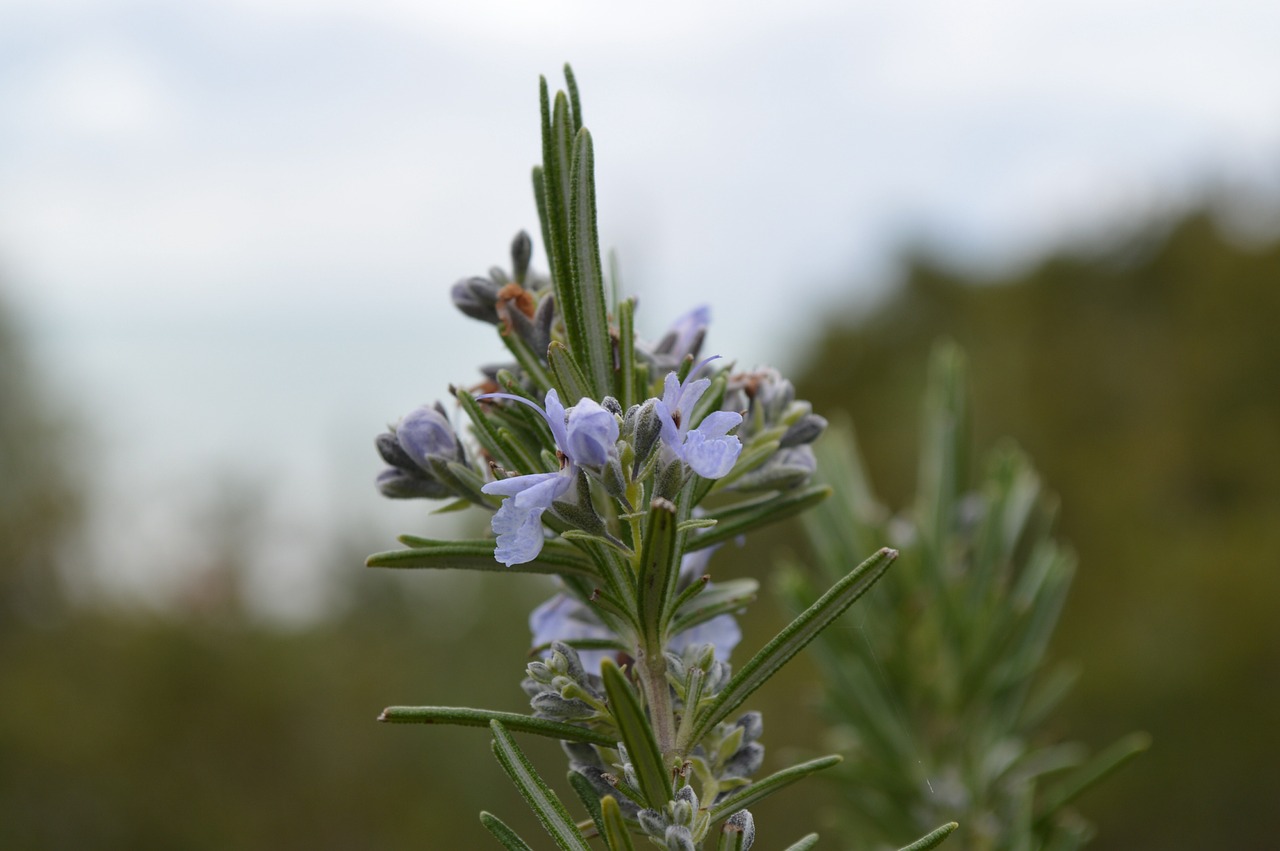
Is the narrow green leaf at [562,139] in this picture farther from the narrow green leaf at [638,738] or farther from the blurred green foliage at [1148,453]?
the blurred green foliage at [1148,453]

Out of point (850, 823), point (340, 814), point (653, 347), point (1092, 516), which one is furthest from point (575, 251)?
point (1092, 516)

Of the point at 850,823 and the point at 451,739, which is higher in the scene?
the point at 850,823

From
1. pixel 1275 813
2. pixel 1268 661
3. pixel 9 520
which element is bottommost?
pixel 1275 813

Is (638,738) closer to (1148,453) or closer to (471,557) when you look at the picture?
(471,557)

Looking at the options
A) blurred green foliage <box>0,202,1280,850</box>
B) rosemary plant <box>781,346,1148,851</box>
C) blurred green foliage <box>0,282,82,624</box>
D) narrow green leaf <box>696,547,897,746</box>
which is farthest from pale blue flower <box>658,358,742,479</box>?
blurred green foliage <box>0,282,82,624</box>

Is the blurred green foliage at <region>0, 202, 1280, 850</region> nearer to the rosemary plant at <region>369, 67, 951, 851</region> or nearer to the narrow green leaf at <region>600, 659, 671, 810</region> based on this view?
the rosemary plant at <region>369, 67, 951, 851</region>

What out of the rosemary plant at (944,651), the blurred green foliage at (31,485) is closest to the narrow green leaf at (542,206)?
the rosemary plant at (944,651)

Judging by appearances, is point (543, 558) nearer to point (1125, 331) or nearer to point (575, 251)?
point (575, 251)

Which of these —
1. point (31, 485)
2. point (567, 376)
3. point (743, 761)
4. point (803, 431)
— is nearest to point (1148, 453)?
point (803, 431)

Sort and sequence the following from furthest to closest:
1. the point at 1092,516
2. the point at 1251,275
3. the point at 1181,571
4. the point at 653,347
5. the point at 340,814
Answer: the point at 1251,275 → the point at 1092,516 → the point at 340,814 → the point at 1181,571 → the point at 653,347
